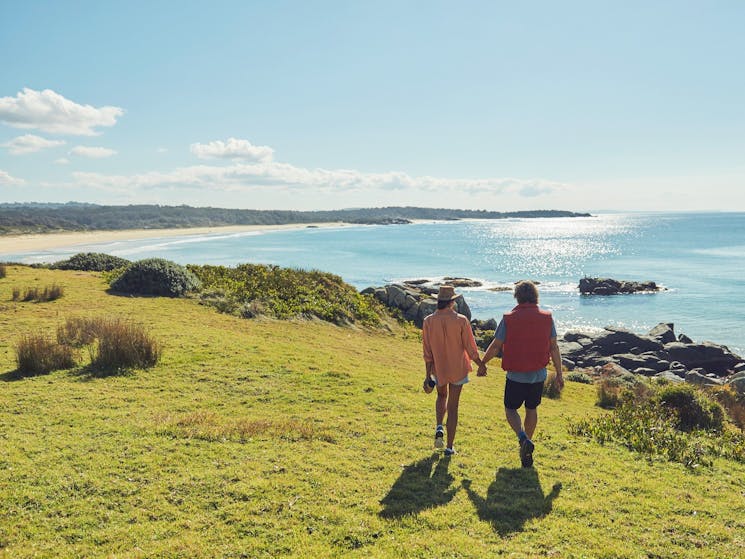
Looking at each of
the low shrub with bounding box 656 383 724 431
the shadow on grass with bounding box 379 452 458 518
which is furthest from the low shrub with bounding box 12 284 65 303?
the low shrub with bounding box 656 383 724 431

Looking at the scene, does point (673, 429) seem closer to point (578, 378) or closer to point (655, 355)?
point (578, 378)

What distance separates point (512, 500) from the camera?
6.49 metres

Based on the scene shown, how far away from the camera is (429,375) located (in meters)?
7.92

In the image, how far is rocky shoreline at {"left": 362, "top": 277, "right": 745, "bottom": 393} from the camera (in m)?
27.3

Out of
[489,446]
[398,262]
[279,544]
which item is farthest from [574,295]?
[279,544]

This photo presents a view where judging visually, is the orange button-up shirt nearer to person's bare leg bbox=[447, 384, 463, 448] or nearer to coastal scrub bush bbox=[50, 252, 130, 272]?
person's bare leg bbox=[447, 384, 463, 448]

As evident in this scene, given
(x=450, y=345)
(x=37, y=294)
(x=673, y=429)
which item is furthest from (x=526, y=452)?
(x=37, y=294)

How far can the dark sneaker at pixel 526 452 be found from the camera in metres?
7.41

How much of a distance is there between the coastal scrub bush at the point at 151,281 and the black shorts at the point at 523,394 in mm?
19512

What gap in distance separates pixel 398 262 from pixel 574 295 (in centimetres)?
3510

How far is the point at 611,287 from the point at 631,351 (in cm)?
2963

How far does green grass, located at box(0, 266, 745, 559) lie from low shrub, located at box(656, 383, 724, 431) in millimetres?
2875

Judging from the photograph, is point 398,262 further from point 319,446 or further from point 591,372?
point 319,446

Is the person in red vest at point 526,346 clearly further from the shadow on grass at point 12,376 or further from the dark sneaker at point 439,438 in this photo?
the shadow on grass at point 12,376
